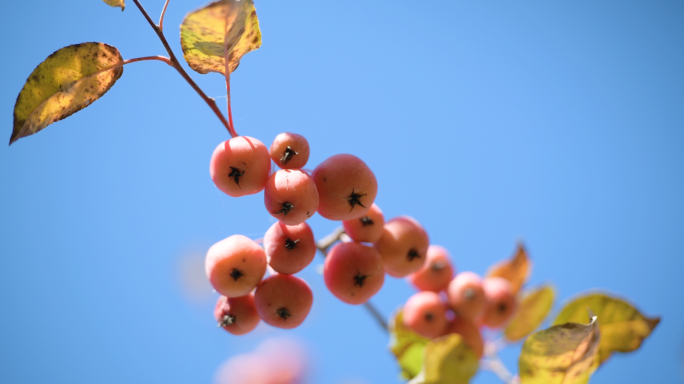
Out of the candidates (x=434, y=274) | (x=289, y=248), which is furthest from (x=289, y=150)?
(x=434, y=274)

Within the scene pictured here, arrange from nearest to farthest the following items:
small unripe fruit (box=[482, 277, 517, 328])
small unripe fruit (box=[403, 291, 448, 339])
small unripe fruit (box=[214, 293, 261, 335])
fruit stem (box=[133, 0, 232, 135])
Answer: fruit stem (box=[133, 0, 232, 135]) → small unripe fruit (box=[214, 293, 261, 335]) → small unripe fruit (box=[403, 291, 448, 339]) → small unripe fruit (box=[482, 277, 517, 328])

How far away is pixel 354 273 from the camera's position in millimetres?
976

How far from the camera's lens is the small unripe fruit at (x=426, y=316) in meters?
1.30

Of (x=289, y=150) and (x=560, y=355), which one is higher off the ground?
(x=289, y=150)

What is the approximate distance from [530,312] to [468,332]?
400 millimetres

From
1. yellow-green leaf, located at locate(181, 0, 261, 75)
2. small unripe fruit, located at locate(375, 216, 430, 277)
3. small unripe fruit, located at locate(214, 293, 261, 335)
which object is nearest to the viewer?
yellow-green leaf, located at locate(181, 0, 261, 75)

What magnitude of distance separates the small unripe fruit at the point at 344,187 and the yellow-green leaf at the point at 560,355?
51 centimetres

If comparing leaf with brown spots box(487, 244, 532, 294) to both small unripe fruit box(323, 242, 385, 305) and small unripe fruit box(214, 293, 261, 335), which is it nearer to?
small unripe fruit box(323, 242, 385, 305)

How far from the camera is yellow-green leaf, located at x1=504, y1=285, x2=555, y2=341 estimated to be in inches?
61.2

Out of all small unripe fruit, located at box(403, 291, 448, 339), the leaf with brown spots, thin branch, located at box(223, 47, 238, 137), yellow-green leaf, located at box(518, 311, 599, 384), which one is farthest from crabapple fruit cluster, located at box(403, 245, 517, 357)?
thin branch, located at box(223, 47, 238, 137)

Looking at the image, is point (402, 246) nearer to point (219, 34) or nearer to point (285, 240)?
point (285, 240)

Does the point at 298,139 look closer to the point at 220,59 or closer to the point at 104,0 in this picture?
the point at 220,59

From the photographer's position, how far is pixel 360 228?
104 cm

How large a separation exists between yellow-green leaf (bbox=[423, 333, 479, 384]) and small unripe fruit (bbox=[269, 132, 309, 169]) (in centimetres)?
59
